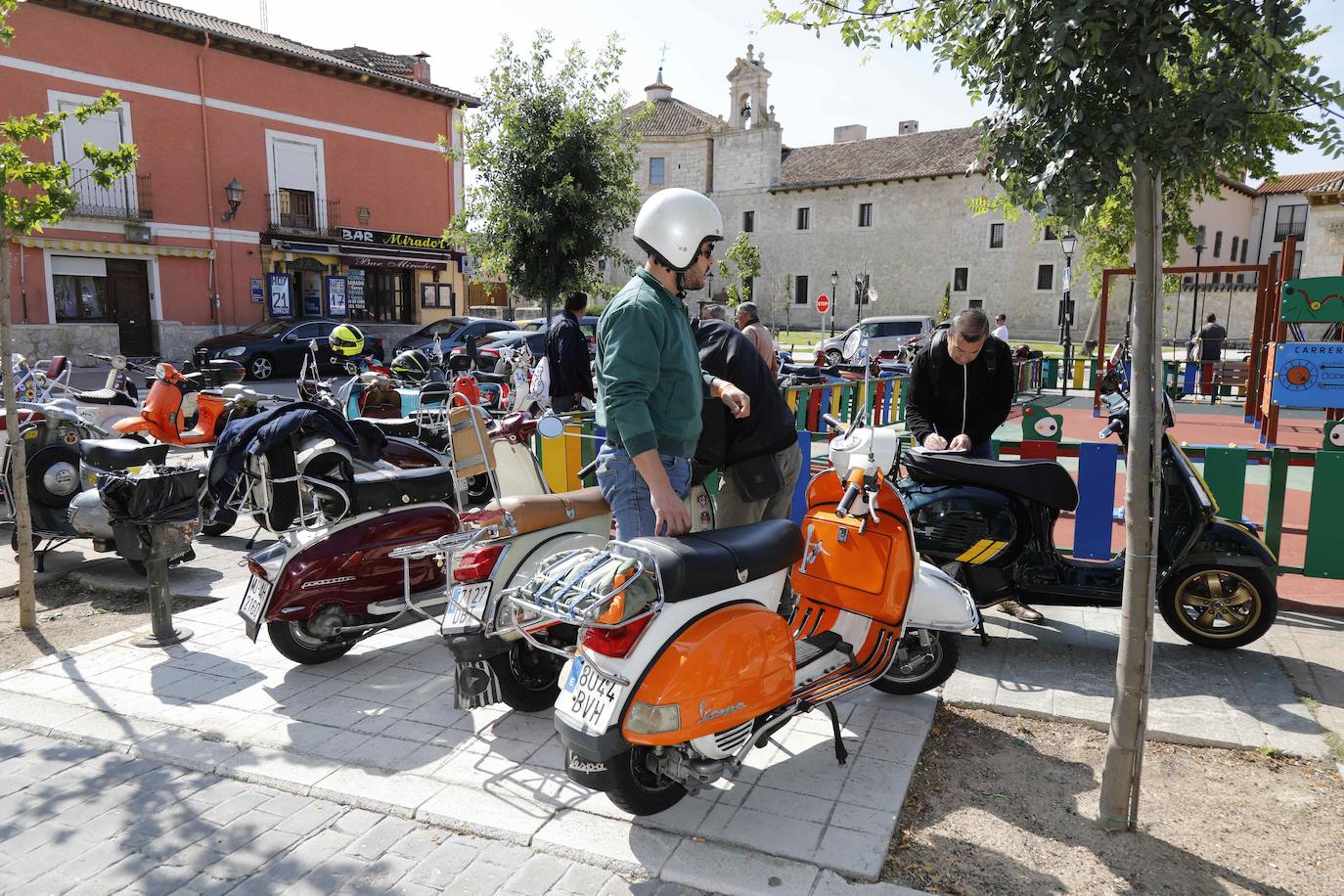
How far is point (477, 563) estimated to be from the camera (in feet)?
12.2

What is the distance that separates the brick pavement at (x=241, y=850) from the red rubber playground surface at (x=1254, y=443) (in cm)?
383

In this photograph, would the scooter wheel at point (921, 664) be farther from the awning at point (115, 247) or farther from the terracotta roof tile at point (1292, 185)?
the terracotta roof tile at point (1292, 185)

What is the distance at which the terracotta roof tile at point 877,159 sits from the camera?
47875 mm

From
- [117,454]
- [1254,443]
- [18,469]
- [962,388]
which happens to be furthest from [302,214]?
[962,388]

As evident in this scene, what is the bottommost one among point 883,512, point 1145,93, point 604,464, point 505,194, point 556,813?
point 556,813

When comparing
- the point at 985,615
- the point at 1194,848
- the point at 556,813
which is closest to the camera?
the point at 1194,848

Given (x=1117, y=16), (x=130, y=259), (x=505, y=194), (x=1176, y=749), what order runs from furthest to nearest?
(x=130, y=259)
(x=505, y=194)
(x=1176, y=749)
(x=1117, y=16)

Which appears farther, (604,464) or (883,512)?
(883,512)

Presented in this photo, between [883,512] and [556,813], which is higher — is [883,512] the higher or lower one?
the higher one

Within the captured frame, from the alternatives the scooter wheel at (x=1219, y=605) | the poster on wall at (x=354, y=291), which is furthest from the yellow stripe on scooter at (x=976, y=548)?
the poster on wall at (x=354, y=291)

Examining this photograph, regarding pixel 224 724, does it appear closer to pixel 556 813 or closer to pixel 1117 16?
pixel 556 813

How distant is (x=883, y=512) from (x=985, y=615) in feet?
6.39

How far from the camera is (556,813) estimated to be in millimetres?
3145

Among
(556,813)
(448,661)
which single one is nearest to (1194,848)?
(556,813)
